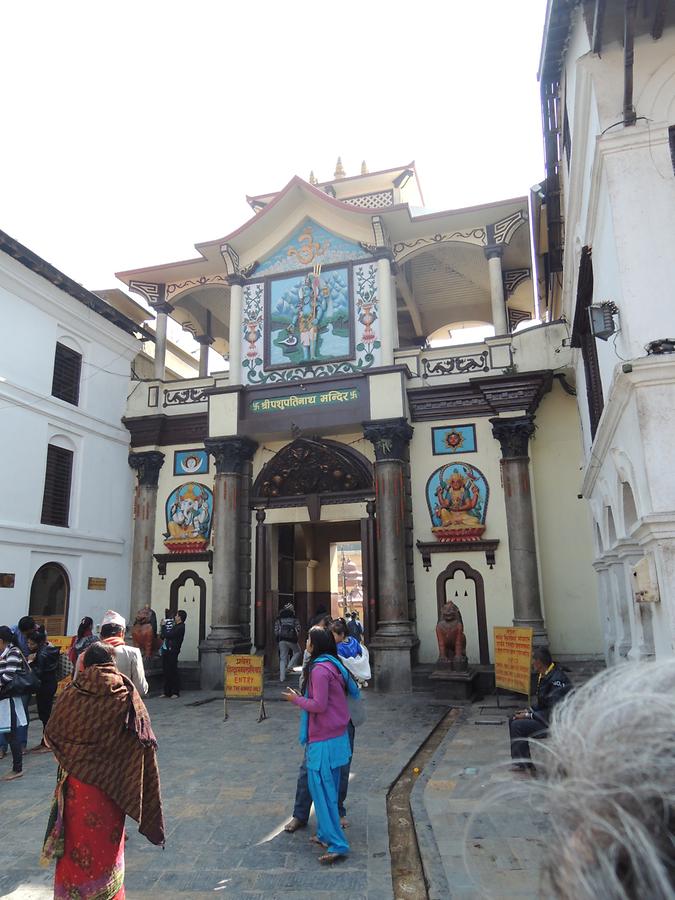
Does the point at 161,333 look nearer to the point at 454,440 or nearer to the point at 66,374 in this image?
the point at 66,374

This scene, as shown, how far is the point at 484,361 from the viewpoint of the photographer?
14984 millimetres

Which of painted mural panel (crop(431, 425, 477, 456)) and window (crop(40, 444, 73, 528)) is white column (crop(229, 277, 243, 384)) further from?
painted mural panel (crop(431, 425, 477, 456))

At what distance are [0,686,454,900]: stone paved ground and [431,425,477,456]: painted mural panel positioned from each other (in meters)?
6.68

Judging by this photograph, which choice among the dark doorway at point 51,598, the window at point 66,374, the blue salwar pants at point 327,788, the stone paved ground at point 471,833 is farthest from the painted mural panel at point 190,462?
the blue salwar pants at point 327,788

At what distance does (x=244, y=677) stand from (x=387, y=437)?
597cm

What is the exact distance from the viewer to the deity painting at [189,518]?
637 inches

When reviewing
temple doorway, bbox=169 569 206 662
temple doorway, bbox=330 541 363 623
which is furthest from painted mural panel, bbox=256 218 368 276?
temple doorway, bbox=330 541 363 623

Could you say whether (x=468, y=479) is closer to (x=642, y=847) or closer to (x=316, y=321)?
(x=316, y=321)

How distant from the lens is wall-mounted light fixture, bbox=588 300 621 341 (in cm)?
636

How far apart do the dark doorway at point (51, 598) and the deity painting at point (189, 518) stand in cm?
265

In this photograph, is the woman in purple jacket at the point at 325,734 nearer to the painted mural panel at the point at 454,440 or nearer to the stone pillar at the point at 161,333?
the painted mural panel at the point at 454,440

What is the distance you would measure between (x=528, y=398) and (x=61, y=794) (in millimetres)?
12345

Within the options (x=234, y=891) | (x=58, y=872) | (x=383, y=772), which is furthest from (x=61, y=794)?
(x=383, y=772)

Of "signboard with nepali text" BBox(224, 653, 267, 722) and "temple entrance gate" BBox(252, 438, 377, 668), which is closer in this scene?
"signboard with nepali text" BBox(224, 653, 267, 722)
